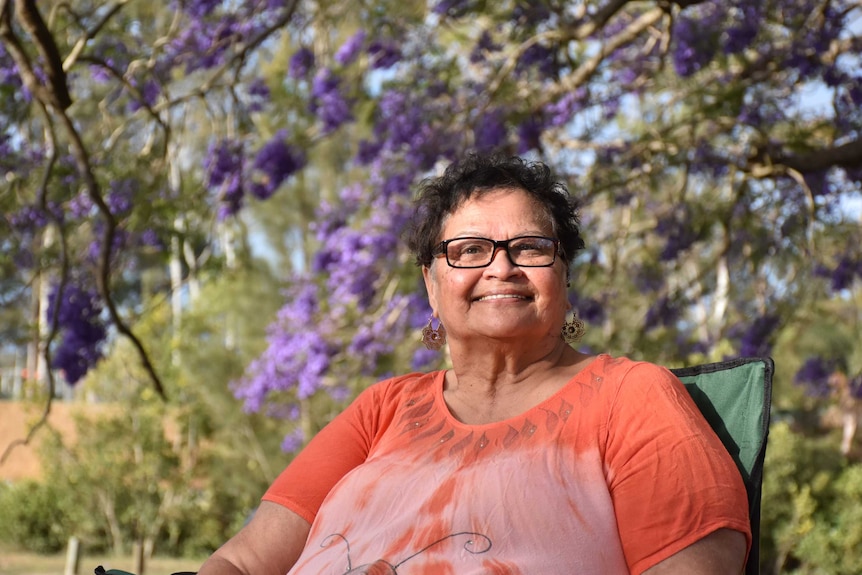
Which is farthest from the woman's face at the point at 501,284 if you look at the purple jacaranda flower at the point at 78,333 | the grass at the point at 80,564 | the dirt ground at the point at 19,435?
the dirt ground at the point at 19,435

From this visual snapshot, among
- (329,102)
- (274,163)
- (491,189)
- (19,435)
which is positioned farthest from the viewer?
(19,435)

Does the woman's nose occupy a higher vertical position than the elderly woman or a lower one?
higher

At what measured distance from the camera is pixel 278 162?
7238 millimetres

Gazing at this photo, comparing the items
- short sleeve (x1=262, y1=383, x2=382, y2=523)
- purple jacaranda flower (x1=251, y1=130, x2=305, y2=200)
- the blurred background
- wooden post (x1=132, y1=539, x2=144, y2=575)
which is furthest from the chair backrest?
wooden post (x1=132, y1=539, x2=144, y2=575)

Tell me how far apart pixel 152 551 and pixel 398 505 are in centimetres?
1039

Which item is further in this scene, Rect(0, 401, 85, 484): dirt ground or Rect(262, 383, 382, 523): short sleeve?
Rect(0, 401, 85, 484): dirt ground

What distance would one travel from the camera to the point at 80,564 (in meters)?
10.5

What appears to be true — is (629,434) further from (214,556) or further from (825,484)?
(825,484)

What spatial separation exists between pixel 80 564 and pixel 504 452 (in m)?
9.38

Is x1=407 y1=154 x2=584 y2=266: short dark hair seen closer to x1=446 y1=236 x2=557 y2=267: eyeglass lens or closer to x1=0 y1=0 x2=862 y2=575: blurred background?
x1=446 y1=236 x2=557 y2=267: eyeglass lens

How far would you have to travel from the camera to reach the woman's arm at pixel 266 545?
2303 mm

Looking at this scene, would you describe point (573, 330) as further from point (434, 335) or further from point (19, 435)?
point (19, 435)

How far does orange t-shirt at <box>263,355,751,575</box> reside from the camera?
1.90 meters

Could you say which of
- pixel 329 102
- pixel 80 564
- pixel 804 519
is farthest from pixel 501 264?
pixel 80 564
